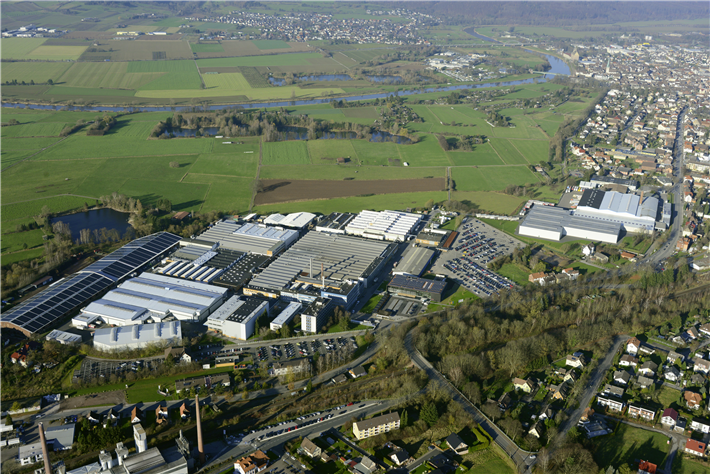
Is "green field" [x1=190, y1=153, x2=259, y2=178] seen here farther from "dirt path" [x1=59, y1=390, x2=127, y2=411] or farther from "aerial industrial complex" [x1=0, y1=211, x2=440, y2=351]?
"dirt path" [x1=59, y1=390, x2=127, y2=411]

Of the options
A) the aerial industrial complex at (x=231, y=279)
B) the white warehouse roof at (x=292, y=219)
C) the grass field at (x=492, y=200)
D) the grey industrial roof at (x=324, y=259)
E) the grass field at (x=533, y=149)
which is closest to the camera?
the aerial industrial complex at (x=231, y=279)

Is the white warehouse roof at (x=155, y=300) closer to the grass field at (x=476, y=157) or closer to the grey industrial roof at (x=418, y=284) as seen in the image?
the grey industrial roof at (x=418, y=284)

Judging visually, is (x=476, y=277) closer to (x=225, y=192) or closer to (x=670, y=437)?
(x=670, y=437)

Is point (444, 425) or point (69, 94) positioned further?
point (69, 94)

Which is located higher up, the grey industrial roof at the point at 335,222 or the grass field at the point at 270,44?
the grass field at the point at 270,44

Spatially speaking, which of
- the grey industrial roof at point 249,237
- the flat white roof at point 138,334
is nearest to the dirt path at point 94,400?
the flat white roof at point 138,334

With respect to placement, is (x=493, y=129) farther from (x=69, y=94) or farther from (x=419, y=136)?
(x=69, y=94)

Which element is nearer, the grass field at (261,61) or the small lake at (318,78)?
the small lake at (318,78)

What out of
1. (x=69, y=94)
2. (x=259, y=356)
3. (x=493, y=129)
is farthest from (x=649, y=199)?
(x=69, y=94)
